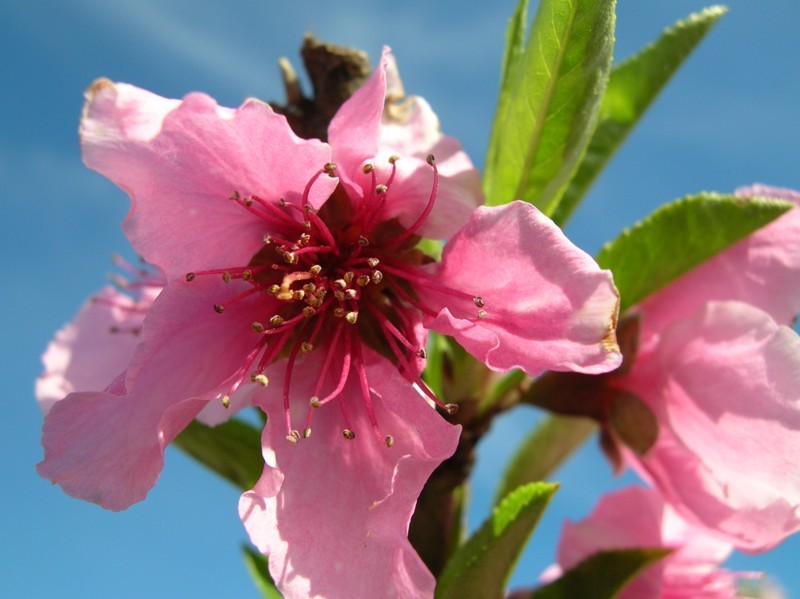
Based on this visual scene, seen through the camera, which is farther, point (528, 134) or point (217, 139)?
point (528, 134)

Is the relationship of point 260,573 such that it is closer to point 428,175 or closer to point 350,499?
point 350,499

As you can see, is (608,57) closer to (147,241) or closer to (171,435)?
(147,241)

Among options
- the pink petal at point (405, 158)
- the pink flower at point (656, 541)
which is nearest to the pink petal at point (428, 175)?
the pink petal at point (405, 158)

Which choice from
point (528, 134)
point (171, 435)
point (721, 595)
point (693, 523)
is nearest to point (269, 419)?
point (171, 435)

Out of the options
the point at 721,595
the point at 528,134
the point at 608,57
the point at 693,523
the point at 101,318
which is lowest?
the point at 721,595

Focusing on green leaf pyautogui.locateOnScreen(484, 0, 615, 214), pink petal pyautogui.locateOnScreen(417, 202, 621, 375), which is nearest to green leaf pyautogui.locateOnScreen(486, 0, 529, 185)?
green leaf pyautogui.locateOnScreen(484, 0, 615, 214)

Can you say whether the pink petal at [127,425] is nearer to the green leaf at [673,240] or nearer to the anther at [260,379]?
the anther at [260,379]
